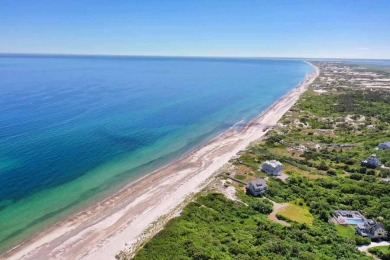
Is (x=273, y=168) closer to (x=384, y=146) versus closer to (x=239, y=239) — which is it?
(x=239, y=239)

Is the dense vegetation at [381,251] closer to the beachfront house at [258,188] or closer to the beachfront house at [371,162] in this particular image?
the beachfront house at [258,188]

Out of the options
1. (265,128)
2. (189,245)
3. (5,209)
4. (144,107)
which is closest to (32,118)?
(144,107)

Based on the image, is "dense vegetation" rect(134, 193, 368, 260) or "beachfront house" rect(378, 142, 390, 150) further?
"beachfront house" rect(378, 142, 390, 150)

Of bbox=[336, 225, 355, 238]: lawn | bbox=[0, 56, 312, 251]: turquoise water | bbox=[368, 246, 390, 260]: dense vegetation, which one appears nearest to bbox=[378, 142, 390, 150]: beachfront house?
bbox=[336, 225, 355, 238]: lawn

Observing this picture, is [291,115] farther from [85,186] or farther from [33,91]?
[33,91]

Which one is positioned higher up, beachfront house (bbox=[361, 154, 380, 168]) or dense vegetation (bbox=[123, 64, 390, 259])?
beachfront house (bbox=[361, 154, 380, 168])

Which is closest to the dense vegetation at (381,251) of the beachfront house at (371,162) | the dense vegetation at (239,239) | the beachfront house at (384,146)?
the dense vegetation at (239,239)

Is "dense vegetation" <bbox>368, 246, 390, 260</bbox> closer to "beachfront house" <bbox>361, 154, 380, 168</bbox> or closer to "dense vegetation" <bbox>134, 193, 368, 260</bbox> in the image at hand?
"dense vegetation" <bbox>134, 193, 368, 260</bbox>
